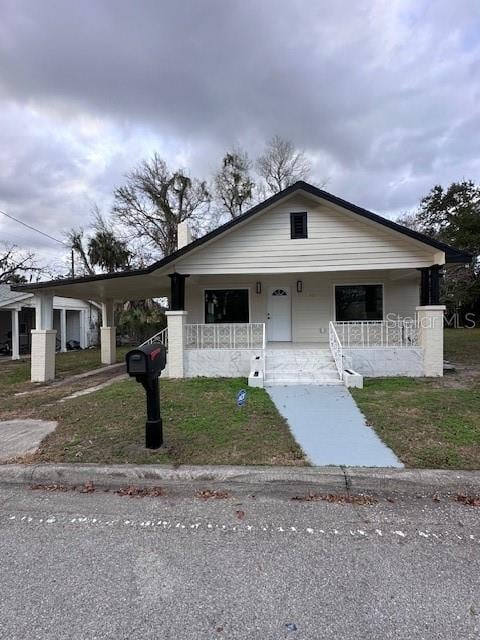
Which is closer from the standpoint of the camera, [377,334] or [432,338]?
[432,338]

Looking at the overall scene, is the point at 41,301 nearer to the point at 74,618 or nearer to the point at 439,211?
the point at 74,618

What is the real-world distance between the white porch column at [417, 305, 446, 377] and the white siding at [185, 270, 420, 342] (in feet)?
8.61

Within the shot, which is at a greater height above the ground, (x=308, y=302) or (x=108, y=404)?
(x=308, y=302)

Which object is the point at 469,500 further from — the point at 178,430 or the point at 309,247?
the point at 309,247

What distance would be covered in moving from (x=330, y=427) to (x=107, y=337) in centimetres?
1221

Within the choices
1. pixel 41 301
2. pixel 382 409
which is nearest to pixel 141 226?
pixel 41 301

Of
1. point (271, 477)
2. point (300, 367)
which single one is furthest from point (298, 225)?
point (271, 477)

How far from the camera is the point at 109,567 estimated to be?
241 cm

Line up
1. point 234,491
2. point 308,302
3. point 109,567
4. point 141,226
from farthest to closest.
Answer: point 141,226
point 308,302
point 234,491
point 109,567

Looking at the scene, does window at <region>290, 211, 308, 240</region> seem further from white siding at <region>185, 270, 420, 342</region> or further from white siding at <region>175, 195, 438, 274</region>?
white siding at <region>185, 270, 420, 342</region>

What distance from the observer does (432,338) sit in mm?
9039

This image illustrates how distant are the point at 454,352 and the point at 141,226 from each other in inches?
941

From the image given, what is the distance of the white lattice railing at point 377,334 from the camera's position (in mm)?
9500

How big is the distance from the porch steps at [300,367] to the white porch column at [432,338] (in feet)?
7.49
